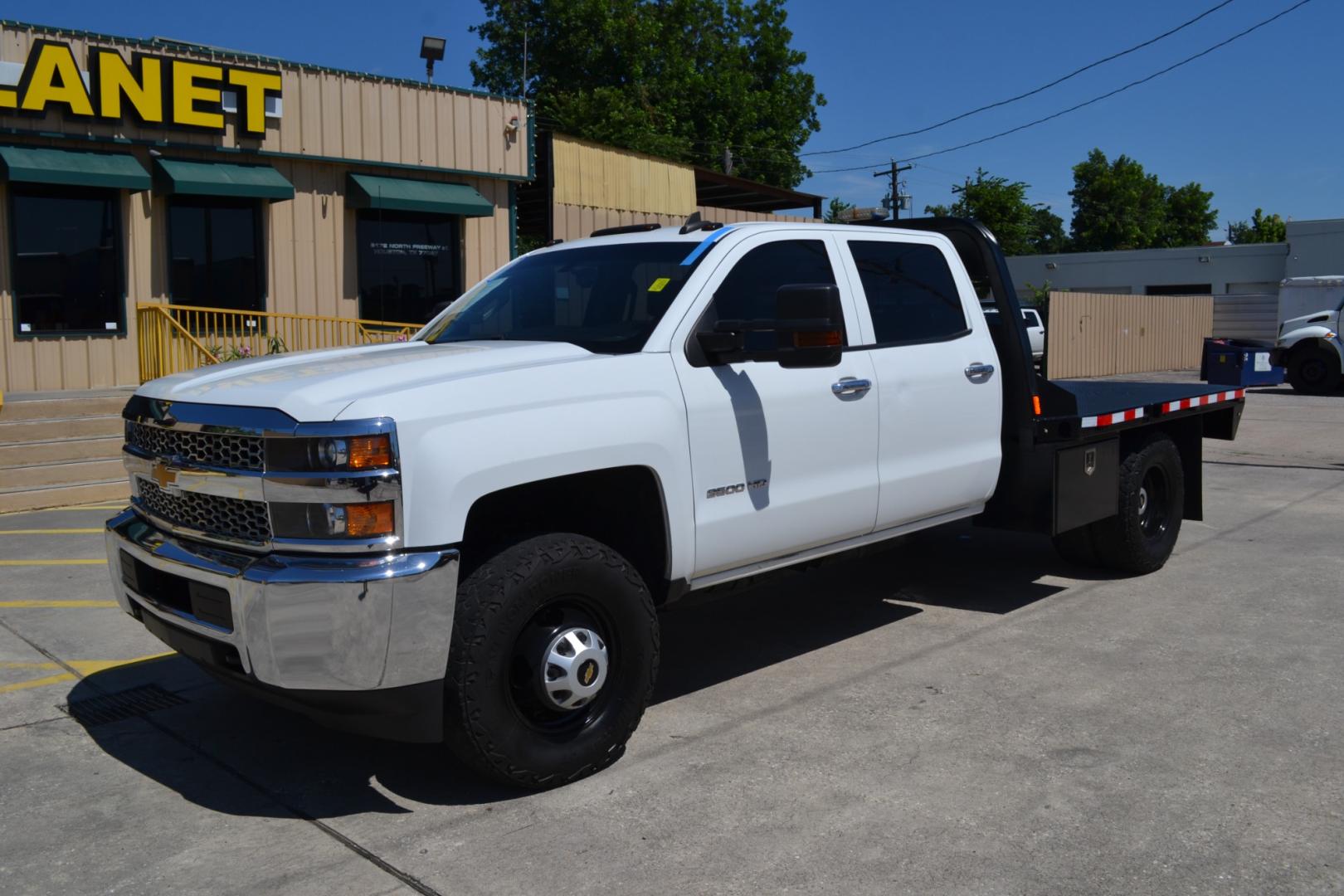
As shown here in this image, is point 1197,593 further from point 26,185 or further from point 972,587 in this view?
point 26,185

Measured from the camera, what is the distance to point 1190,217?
255ft

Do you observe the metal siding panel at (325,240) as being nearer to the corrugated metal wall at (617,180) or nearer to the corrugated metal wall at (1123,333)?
the corrugated metal wall at (617,180)

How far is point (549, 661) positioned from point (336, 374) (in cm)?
121

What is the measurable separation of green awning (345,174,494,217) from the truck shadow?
1076 centimetres

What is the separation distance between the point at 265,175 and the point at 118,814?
504 inches

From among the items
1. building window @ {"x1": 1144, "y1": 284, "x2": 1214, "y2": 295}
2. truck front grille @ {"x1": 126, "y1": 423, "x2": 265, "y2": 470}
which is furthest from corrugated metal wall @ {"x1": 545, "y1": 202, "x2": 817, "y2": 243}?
building window @ {"x1": 1144, "y1": 284, "x2": 1214, "y2": 295}

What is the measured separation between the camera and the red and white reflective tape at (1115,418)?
6266 mm

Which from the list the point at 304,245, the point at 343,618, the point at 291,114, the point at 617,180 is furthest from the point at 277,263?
the point at 343,618

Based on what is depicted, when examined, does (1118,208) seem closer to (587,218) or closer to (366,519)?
(587,218)

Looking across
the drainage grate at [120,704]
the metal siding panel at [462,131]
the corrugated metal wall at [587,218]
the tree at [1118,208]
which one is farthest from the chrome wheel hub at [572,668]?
the tree at [1118,208]

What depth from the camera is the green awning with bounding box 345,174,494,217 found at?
16.3m

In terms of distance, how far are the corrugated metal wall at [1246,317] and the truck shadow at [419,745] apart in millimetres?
32373

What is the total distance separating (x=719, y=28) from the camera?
47594 millimetres

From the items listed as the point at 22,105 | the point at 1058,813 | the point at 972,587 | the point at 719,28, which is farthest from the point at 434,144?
the point at 719,28
